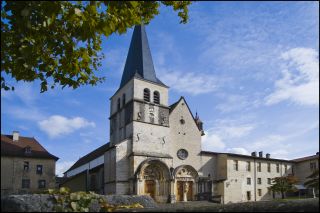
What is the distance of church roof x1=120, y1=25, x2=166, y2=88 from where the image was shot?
1706 inches

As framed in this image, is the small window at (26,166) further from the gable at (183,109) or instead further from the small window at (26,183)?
the gable at (183,109)

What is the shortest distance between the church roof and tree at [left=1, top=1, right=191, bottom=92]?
33184 mm

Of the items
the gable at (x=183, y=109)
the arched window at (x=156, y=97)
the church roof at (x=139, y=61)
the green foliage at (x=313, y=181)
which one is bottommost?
the green foliage at (x=313, y=181)

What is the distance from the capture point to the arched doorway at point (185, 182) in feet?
132

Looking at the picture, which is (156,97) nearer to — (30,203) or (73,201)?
(73,201)

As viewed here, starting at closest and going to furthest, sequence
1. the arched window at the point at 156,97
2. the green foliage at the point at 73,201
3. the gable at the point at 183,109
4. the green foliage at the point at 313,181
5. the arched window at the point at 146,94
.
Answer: the green foliage at the point at 313,181
the green foliage at the point at 73,201
the arched window at the point at 146,94
the arched window at the point at 156,97
the gable at the point at 183,109

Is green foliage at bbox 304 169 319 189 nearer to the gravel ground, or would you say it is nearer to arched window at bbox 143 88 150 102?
the gravel ground

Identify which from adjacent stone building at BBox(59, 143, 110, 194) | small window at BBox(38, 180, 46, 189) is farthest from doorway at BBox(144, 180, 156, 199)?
small window at BBox(38, 180, 46, 189)

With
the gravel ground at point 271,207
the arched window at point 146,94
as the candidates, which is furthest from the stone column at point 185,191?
the gravel ground at point 271,207

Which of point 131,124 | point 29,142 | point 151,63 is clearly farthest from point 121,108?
point 29,142

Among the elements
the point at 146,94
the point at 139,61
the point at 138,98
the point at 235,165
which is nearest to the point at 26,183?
the point at 138,98

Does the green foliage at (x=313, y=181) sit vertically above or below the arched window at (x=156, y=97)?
below

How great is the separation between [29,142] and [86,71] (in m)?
33.7

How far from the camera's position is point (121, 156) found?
37.9 m
